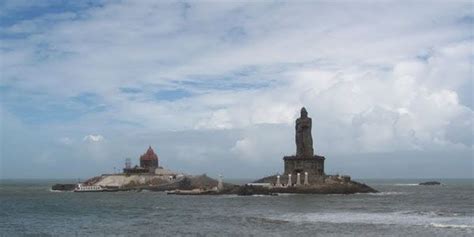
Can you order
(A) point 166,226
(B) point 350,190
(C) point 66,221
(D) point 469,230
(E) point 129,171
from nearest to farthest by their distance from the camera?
(D) point 469,230, (A) point 166,226, (C) point 66,221, (B) point 350,190, (E) point 129,171

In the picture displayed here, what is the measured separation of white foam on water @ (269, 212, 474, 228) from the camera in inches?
2333

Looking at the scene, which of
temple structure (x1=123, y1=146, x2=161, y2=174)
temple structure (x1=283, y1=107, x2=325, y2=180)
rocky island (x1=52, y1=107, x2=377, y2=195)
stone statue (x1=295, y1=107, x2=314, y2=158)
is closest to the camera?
rocky island (x1=52, y1=107, x2=377, y2=195)

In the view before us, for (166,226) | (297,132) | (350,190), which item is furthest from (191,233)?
(297,132)

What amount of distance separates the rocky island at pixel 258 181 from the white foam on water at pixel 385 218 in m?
55.6

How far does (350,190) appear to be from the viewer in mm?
133125

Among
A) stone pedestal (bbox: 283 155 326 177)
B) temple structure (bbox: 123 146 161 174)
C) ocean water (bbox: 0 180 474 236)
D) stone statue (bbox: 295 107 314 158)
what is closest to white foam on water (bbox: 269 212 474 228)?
ocean water (bbox: 0 180 474 236)

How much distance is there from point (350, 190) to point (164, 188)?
135 feet

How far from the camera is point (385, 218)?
65312 mm

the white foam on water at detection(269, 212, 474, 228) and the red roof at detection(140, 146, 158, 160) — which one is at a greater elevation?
the red roof at detection(140, 146, 158, 160)

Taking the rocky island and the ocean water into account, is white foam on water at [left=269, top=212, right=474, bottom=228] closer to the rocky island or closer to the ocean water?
the ocean water

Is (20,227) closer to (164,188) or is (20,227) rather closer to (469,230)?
(469,230)

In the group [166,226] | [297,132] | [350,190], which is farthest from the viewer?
[297,132]

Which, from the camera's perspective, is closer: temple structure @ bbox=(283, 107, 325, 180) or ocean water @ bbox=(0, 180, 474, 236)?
ocean water @ bbox=(0, 180, 474, 236)

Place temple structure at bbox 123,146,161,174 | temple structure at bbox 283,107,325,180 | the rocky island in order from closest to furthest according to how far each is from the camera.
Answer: the rocky island, temple structure at bbox 283,107,325,180, temple structure at bbox 123,146,161,174
